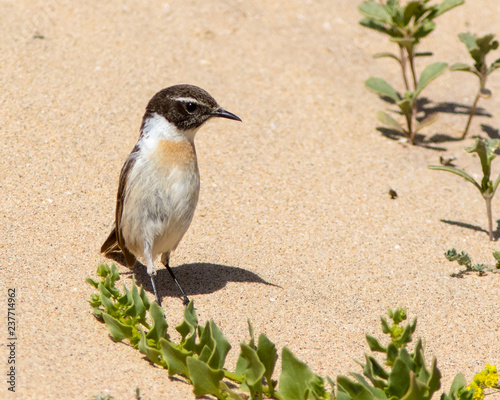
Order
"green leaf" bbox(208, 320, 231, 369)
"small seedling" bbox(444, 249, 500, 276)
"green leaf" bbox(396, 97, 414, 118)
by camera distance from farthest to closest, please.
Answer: "green leaf" bbox(396, 97, 414, 118)
"small seedling" bbox(444, 249, 500, 276)
"green leaf" bbox(208, 320, 231, 369)

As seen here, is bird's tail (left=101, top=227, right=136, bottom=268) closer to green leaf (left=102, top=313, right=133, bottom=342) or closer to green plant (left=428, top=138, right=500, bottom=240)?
green leaf (left=102, top=313, right=133, bottom=342)

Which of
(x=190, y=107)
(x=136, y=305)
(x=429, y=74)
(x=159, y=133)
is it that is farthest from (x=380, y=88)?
(x=136, y=305)

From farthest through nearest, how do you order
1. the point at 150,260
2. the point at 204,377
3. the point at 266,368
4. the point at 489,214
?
the point at 489,214, the point at 150,260, the point at 266,368, the point at 204,377

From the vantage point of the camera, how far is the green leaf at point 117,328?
13.2 ft

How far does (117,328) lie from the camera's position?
4066 millimetres

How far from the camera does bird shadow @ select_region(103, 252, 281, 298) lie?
5.23 metres

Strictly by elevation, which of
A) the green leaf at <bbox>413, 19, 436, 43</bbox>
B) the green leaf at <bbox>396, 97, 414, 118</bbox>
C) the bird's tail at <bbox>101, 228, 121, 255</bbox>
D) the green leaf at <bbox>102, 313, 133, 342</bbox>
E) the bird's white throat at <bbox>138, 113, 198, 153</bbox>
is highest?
the green leaf at <bbox>413, 19, 436, 43</bbox>

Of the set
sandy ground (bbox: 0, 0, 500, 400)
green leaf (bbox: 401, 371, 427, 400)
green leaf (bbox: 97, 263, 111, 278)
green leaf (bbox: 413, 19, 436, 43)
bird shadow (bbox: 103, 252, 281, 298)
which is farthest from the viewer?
green leaf (bbox: 413, 19, 436, 43)

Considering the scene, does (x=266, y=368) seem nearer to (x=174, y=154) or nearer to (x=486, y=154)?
(x=174, y=154)

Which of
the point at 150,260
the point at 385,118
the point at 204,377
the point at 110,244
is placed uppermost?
the point at 385,118

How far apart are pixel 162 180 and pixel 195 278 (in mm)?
936

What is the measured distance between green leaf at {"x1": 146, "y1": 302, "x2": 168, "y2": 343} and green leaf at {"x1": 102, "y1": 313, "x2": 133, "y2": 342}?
0.16 metres

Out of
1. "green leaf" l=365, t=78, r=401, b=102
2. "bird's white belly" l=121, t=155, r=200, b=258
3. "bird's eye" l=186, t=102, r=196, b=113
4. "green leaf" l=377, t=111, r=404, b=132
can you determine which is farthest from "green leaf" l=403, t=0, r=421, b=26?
"bird's white belly" l=121, t=155, r=200, b=258

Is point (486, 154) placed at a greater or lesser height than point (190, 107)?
lesser
